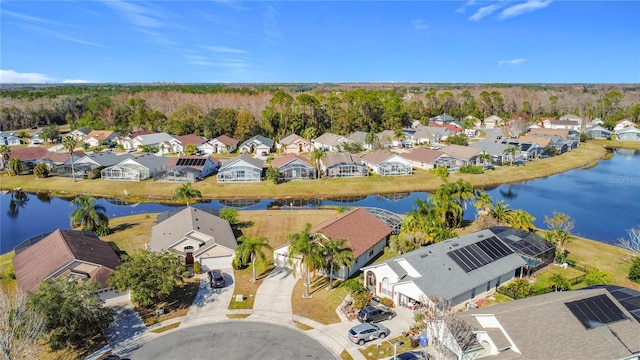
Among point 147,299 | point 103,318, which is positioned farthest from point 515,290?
point 103,318

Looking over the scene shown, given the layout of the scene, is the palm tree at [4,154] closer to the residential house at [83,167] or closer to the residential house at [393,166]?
the residential house at [83,167]

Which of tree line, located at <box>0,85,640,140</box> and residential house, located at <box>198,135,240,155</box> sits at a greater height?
tree line, located at <box>0,85,640,140</box>

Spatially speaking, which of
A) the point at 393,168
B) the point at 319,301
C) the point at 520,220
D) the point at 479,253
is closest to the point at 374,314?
the point at 319,301

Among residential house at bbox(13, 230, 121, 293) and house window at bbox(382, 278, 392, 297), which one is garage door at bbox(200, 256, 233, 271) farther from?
house window at bbox(382, 278, 392, 297)

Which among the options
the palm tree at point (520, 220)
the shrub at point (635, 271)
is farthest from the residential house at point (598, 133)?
the shrub at point (635, 271)

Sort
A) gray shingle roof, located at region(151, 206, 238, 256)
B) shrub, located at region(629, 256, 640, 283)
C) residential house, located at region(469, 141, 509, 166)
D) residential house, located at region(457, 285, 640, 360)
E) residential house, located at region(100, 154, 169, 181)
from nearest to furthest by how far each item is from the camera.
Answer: residential house, located at region(457, 285, 640, 360), shrub, located at region(629, 256, 640, 283), gray shingle roof, located at region(151, 206, 238, 256), residential house, located at region(100, 154, 169, 181), residential house, located at region(469, 141, 509, 166)

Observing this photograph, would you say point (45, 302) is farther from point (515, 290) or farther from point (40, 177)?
point (40, 177)

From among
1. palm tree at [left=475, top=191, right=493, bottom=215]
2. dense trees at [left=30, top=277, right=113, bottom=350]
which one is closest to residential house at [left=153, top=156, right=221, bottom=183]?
dense trees at [left=30, top=277, right=113, bottom=350]
